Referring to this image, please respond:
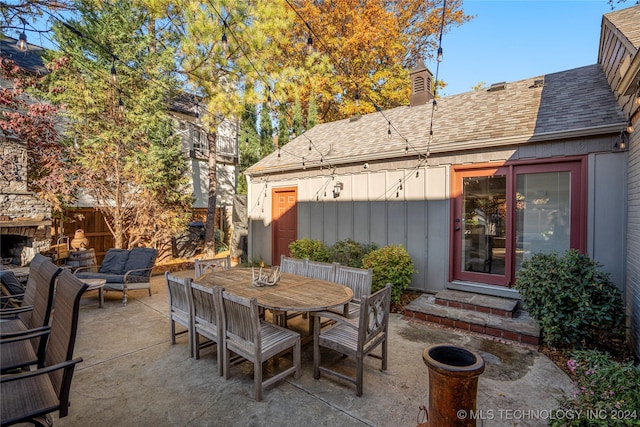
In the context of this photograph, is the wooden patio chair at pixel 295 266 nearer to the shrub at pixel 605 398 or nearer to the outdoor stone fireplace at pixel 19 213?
the shrub at pixel 605 398

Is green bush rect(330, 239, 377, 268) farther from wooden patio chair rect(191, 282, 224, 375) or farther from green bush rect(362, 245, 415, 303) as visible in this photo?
wooden patio chair rect(191, 282, 224, 375)

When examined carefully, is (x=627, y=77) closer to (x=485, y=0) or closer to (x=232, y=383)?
(x=485, y=0)

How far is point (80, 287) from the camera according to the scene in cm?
175

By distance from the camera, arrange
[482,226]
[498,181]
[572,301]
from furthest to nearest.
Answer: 1. [482,226]
2. [498,181]
3. [572,301]

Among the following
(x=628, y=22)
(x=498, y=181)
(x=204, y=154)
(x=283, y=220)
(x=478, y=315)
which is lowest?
(x=478, y=315)

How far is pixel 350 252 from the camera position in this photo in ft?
20.1

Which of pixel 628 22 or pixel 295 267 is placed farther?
pixel 295 267

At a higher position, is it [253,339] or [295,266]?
[295,266]

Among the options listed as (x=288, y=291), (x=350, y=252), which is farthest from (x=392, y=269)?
(x=288, y=291)

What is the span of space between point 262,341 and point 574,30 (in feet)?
29.8

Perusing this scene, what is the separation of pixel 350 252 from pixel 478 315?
8.08 feet

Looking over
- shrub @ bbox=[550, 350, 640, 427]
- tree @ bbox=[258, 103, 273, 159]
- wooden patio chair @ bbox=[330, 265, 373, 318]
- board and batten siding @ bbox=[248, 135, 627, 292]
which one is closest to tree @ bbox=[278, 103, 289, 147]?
tree @ bbox=[258, 103, 273, 159]

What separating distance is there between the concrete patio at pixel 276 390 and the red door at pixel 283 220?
4.45 metres

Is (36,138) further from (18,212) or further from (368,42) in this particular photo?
(368,42)
